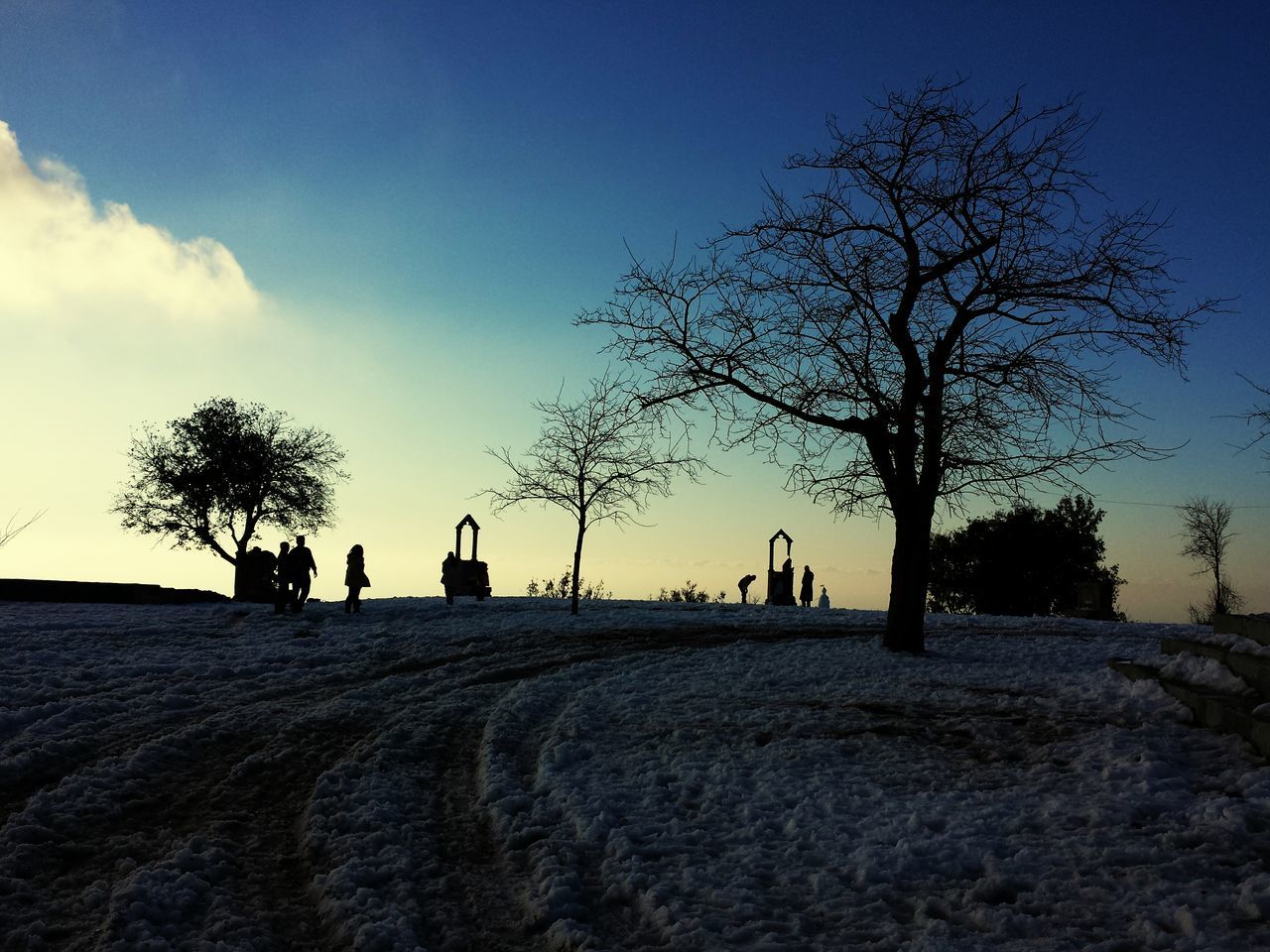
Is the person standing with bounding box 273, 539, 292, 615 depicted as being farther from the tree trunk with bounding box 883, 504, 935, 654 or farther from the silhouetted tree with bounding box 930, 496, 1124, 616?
the silhouetted tree with bounding box 930, 496, 1124, 616

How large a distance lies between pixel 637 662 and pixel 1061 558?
37.4 metres

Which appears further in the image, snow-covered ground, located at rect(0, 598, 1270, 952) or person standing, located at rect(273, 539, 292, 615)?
person standing, located at rect(273, 539, 292, 615)

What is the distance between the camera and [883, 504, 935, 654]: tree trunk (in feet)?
49.0

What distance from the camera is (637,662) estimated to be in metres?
14.1

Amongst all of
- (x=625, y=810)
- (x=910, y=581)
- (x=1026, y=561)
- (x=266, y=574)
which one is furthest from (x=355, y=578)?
(x=1026, y=561)

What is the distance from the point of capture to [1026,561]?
44719 millimetres

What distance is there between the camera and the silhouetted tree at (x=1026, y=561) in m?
44.6

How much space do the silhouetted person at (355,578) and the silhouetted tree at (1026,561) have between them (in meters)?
32.3

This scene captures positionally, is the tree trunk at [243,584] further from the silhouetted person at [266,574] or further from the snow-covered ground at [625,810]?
the snow-covered ground at [625,810]

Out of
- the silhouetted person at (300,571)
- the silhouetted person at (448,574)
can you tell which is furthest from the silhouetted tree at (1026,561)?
the silhouetted person at (300,571)

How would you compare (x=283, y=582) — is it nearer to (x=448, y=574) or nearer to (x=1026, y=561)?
(x=448, y=574)

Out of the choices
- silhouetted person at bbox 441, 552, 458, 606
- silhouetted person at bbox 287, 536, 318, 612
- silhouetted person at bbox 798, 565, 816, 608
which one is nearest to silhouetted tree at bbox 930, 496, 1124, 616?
silhouetted person at bbox 798, 565, 816, 608

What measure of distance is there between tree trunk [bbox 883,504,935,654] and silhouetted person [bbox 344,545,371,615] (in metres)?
14.0

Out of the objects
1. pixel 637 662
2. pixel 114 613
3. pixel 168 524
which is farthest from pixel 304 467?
pixel 637 662
